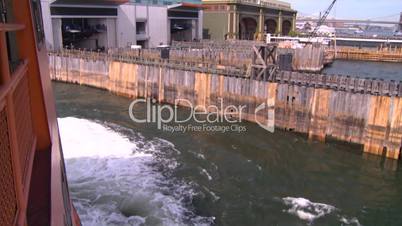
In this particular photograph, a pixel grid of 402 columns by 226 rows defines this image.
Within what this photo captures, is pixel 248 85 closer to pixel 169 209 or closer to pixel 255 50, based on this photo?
pixel 255 50

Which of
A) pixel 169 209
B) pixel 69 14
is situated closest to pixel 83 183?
pixel 169 209

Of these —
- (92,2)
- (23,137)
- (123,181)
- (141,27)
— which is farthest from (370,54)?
(23,137)

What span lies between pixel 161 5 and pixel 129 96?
33006mm

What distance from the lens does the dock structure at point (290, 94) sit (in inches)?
795

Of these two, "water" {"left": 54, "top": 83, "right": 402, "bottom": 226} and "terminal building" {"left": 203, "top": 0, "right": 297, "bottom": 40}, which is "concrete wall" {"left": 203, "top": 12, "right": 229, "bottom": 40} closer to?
"terminal building" {"left": 203, "top": 0, "right": 297, "bottom": 40}

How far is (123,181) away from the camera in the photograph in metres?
15.8

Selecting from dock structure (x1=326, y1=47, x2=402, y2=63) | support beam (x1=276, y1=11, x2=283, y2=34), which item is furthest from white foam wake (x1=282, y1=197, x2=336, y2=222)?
support beam (x1=276, y1=11, x2=283, y2=34)

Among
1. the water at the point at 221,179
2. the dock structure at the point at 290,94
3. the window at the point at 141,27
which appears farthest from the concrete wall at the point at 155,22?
the water at the point at 221,179

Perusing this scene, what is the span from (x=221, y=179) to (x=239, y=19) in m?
69.2

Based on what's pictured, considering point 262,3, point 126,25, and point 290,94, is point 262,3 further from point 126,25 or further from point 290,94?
point 290,94

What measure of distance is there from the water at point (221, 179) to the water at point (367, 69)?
35259 mm

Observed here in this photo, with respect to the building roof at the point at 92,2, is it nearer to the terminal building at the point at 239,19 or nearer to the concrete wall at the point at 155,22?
the concrete wall at the point at 155,22

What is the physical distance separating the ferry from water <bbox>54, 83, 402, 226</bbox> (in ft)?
21.0

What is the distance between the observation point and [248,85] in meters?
25.6
